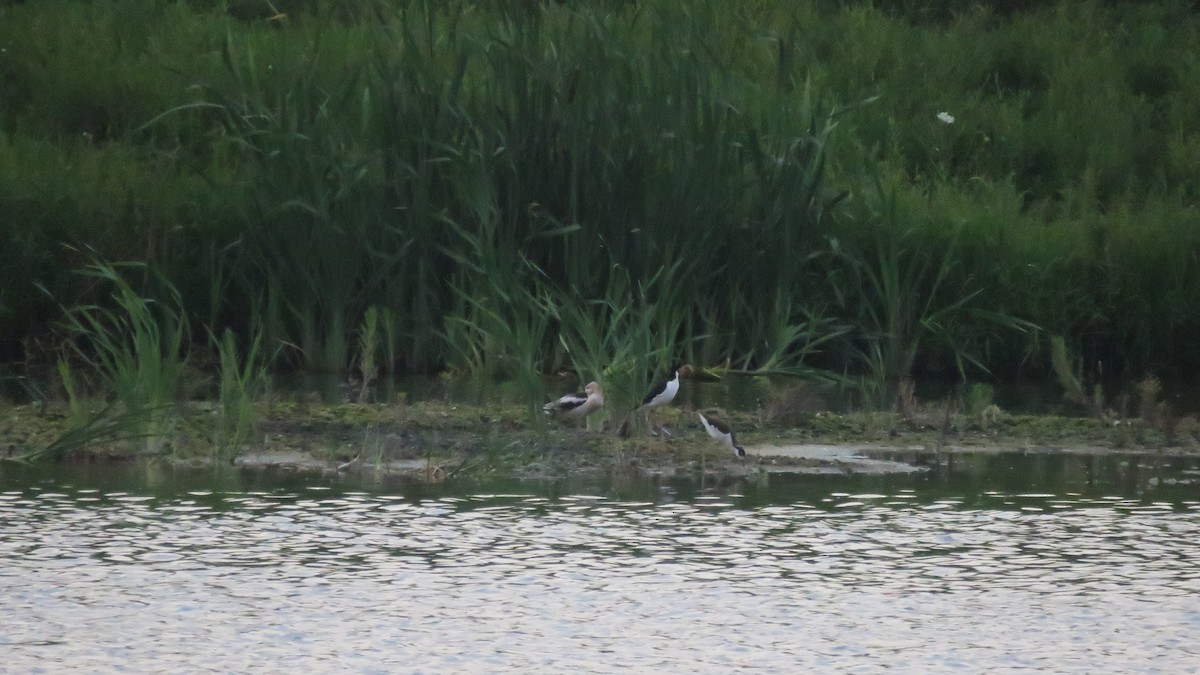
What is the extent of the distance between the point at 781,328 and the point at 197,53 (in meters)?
7.88

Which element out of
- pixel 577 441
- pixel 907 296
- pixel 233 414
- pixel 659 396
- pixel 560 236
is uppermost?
pixel 560 236

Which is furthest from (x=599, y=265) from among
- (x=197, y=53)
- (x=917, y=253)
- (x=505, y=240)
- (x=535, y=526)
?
(x=197, y=53)

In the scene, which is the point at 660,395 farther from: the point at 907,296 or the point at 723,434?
the point at 907,296

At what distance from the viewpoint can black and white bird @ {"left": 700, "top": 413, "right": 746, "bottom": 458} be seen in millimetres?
8469

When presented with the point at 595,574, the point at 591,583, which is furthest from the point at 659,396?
the point at 591,583

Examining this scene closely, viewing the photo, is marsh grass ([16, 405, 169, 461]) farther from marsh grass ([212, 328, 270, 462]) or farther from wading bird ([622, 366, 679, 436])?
wading bird ([622, 366, 679, 436])

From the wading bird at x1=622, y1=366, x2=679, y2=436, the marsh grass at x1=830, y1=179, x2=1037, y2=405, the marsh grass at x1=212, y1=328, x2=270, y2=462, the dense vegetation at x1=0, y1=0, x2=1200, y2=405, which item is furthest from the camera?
the marsh grass at x1=830, y1=179, x2=1037, y2=405

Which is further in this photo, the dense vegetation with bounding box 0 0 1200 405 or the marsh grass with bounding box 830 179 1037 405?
the marsh grass with bounding box 830 179 1037 405

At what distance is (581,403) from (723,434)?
945 mm

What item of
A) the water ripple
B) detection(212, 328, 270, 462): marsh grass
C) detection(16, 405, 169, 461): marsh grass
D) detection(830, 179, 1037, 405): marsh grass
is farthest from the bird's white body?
detection(830, 179, 1037, 405): marsh grass

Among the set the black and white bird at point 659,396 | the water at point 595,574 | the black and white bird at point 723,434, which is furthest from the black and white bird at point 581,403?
the water at point 595,574

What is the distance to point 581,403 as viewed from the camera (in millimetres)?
9188

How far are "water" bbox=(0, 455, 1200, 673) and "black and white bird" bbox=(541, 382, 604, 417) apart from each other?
1015 millimetres

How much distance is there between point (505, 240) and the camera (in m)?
11.4
